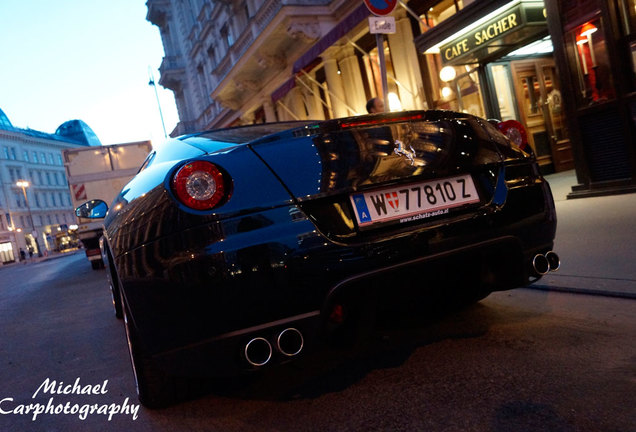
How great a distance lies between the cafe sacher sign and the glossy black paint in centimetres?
638

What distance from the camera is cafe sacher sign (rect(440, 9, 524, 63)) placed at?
25.2 feet

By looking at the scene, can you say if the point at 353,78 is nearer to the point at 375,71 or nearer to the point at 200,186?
the point at 375,71

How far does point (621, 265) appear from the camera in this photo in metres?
3.45

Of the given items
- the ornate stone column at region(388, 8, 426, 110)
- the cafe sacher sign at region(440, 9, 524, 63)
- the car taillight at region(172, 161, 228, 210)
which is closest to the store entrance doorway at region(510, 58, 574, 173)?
the cafe sacher sign at region(440, 9, 524, 63)

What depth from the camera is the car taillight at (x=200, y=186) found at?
1910mm

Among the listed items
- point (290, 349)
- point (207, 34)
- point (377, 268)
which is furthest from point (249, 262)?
point (207, 34)

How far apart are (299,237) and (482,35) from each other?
7.59 metres

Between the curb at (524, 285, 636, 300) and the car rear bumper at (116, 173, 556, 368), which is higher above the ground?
the car rear bumper at (116, 173, 556, 368)

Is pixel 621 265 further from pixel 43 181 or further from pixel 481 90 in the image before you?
pixel 43 181

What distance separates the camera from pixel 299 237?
74.0 inches

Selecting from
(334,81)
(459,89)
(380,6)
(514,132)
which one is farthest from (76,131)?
(514,132)

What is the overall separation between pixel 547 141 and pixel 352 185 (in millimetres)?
9795

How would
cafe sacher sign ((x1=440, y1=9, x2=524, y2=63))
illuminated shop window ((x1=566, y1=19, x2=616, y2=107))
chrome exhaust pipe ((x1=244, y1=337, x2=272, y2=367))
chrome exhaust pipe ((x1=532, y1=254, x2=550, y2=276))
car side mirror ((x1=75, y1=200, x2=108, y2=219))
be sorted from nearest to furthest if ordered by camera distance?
1. chrome exhaust pipe ((x1=244, y1=337, x2=272, y2=367))
2. chrome exhaust pipe ((x1=532, y1=254, x2=550, y2=276))
3. car side mirror ((x1=75, y1=200, x2=108, y2=219))
4. illuminated shop window ((x1=566, y1=19, x2=616, y2=107))
5. cafe sacher sign ((x1=440, y1=9, x2=524, y2=63))

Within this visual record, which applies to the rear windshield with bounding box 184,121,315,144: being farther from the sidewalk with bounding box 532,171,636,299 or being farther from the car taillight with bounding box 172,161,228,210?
the sidewalk with bounding box 532,171,636,299
